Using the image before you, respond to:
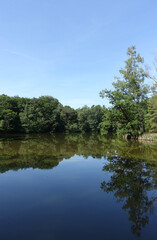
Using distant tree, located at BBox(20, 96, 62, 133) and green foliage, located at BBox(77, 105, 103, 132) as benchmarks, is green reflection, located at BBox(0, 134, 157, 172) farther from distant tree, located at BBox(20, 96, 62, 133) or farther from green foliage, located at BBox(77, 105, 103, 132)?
green foliage, located at BBox(77, 105, 103, 132)

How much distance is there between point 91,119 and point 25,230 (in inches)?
1914

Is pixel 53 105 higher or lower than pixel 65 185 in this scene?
higher

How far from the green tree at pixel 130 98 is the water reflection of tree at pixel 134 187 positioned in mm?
14331

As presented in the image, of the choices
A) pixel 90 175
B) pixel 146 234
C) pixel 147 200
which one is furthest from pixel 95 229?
pixel 90 175

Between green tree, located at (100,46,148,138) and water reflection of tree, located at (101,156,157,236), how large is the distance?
14331 mm

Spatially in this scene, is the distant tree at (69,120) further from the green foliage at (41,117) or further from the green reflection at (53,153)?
the green reflection at (53,153)

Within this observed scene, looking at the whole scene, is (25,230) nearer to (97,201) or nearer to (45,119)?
(97,201)

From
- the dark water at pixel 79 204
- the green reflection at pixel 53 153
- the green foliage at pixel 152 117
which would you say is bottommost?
the dark water at pixel 79 204

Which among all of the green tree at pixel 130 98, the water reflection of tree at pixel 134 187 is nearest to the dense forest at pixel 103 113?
the green tree at pixel 130 98

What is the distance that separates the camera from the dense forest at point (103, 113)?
2327 cm

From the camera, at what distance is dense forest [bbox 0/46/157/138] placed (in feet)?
76.3

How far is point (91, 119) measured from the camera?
170 feet

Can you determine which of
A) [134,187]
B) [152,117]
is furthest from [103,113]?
[134,187]

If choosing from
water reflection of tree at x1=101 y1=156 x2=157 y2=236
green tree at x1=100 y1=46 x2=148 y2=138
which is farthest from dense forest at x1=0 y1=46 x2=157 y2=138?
water reflection of tree at x1=101 y1=156 x2=157 y2=236
